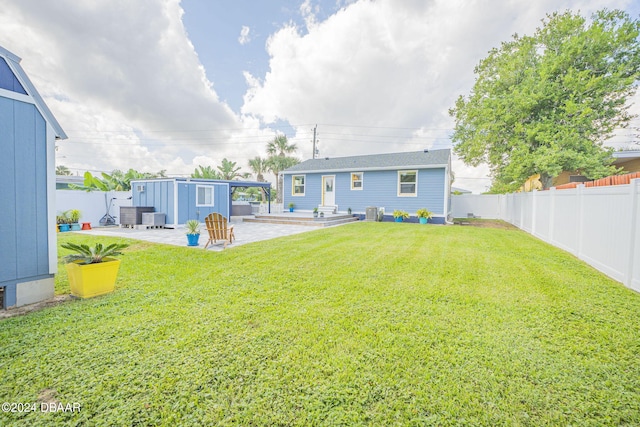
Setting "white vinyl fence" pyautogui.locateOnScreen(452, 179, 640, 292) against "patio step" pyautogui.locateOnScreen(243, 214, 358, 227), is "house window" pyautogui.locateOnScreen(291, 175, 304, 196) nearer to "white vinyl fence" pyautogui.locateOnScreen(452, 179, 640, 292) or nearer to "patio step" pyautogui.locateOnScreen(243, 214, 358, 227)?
"patio step" pyautogui.locateOnScreen(243, 214, 358, 227)

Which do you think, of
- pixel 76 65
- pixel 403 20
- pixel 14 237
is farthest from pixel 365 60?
pixel 14 237

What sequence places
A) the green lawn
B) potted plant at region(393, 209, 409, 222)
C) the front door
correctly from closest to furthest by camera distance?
the green lawn, potted plant at region(393, 209, 409, 222), the front door

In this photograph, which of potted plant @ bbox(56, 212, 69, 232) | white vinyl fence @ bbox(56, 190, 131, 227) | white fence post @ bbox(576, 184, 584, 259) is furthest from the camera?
white vinyl fence @ bbox(56, 190, 131, 227)

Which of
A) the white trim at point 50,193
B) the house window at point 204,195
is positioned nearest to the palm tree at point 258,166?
the house window at point 204,195

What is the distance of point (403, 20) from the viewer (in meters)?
10.3

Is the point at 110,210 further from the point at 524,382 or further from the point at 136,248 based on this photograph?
the point at 524,382

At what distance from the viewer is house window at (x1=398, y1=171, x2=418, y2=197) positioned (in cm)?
1434

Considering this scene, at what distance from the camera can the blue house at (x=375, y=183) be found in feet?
45.4

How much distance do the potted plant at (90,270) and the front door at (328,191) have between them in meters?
13.4

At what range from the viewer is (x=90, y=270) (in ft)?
12.0

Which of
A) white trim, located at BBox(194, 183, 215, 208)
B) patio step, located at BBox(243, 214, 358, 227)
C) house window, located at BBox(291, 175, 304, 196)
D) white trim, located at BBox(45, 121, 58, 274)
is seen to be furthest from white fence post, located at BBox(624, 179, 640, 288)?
house window, located at BBox(291, 175, 304, 196)

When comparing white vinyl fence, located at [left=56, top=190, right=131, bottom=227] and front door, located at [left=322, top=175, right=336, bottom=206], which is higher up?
front door, located at [left=322, top=175, right=336, bottom=206]

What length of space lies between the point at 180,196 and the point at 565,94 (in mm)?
18889

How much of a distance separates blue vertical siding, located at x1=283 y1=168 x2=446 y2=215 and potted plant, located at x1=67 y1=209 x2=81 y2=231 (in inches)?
431
